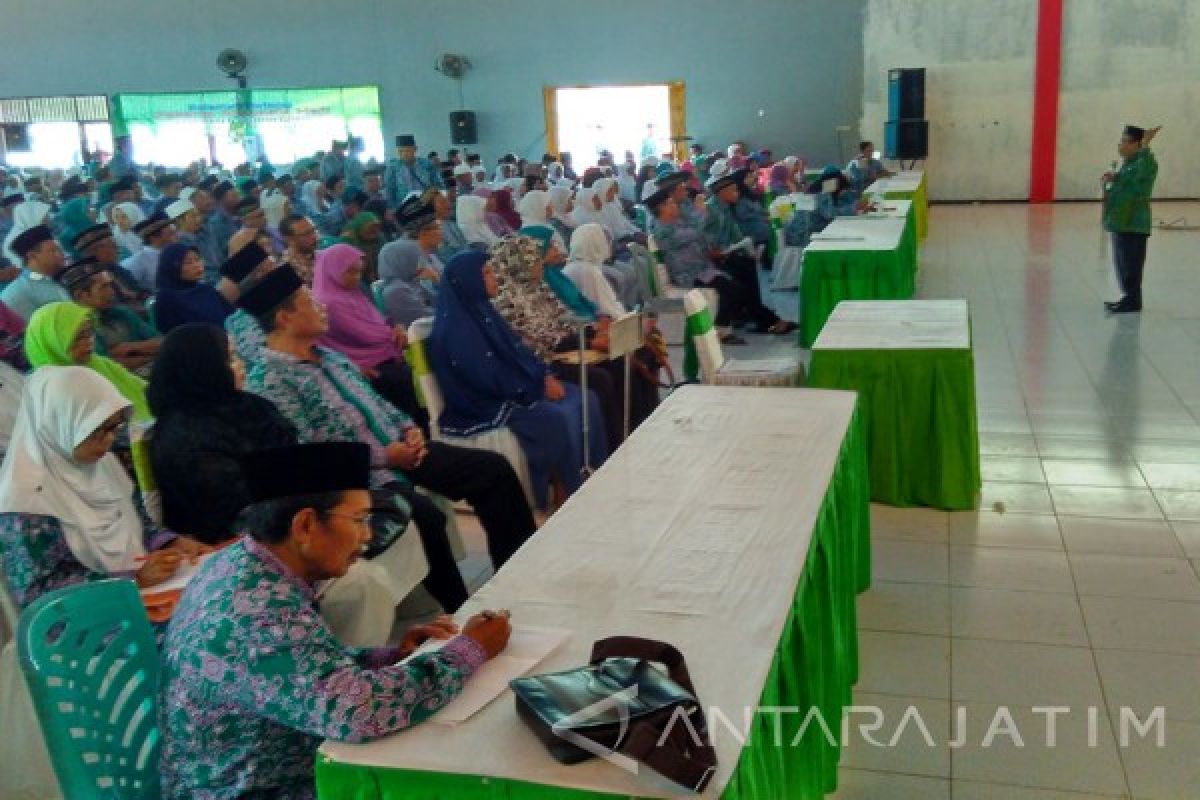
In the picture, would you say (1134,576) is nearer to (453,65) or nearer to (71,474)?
(71,474)

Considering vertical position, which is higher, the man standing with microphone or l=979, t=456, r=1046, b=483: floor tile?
the man standing with microphone

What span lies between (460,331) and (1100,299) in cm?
629

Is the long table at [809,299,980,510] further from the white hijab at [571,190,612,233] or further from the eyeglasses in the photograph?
the white hijab at [571,190,612,233]

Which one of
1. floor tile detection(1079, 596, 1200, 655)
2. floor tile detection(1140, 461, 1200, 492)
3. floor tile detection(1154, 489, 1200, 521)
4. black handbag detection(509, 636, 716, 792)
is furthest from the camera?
floor tile detection(1140, 461, 1200, 492)

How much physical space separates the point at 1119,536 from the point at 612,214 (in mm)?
7093

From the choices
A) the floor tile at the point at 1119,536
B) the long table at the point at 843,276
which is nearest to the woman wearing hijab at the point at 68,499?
the floor tile at the point at 1119,536

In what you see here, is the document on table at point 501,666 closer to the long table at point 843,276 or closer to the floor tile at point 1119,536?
the floor tile at point 1119,536

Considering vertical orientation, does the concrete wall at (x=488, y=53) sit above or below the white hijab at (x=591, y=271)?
above

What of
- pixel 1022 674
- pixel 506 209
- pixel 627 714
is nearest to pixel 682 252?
pixel 506 209

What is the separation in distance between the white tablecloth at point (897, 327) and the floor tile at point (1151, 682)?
133 centimetres

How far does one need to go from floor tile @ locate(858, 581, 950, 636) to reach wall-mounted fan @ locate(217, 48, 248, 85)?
1792 centimetres

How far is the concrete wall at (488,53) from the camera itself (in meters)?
17.6

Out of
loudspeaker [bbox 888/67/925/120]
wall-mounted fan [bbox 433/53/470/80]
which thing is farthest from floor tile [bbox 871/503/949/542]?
wall-mounted fan [bbox 433/53/470/80]

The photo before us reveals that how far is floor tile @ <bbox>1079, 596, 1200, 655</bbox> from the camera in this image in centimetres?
320
